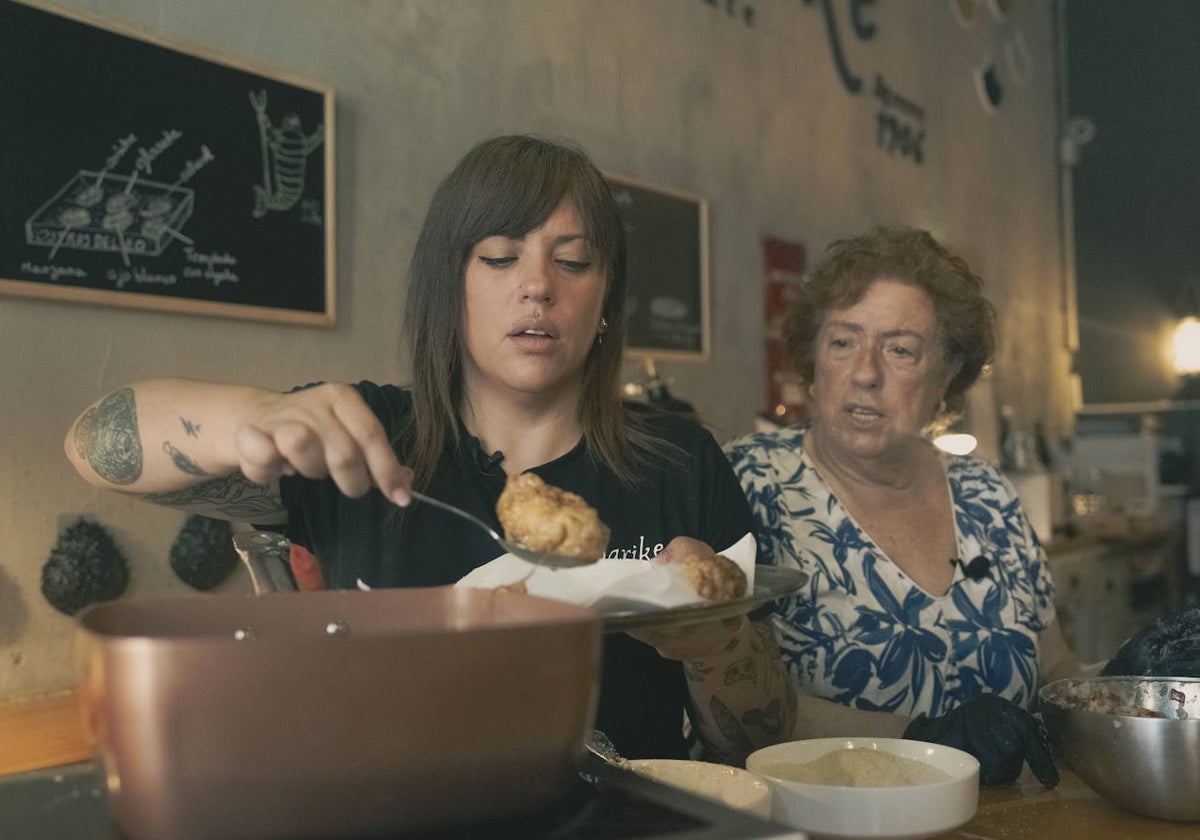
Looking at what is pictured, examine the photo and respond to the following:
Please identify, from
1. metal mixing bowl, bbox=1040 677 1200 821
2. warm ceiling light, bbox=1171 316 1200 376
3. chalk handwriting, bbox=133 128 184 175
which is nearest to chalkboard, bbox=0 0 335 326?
chalk handwriting, bbox=133 128 184 175

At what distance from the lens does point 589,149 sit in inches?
120

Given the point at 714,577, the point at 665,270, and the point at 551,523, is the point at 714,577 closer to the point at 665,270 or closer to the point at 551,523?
the point at 551,523

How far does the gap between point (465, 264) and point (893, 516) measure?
1.10 metres

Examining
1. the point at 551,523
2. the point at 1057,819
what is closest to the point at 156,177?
the point at 551,523

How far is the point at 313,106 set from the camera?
231 cm

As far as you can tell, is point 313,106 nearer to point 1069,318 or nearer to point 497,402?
point 497,402

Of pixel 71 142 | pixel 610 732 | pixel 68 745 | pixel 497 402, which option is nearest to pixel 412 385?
pixel 497 402

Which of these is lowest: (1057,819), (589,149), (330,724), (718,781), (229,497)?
(1057,819)

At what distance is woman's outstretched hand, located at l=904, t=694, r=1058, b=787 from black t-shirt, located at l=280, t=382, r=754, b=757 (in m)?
0.40

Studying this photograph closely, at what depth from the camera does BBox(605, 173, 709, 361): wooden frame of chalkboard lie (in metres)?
3.15

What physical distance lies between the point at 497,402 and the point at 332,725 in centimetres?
97

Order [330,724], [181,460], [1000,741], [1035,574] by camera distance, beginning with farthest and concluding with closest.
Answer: [1035,574]
[1000,741]
[181,460]
[330,724]

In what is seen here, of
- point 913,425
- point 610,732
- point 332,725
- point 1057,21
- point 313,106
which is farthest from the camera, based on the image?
point 1057,21

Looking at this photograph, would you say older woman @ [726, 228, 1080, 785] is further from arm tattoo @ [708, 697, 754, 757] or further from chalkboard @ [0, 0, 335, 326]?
chalkboard @ [0, 0, 335, 326]
